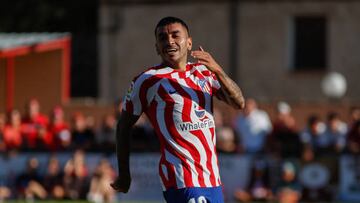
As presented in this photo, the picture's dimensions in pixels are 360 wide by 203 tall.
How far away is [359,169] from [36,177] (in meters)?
5.92

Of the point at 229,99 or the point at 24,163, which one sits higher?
the point at 229,99

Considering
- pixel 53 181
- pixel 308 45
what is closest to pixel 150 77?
pixel 53 181

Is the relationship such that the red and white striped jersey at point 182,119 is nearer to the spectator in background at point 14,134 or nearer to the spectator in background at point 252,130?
the spectator in background at point 252,130

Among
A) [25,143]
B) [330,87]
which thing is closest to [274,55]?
[330,87]

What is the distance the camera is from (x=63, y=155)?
21.1 meters

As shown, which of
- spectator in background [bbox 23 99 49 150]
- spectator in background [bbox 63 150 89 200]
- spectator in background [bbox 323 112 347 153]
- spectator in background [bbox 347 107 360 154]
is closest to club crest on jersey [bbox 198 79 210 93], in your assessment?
spectator in background [bbox 347 107 360 154]

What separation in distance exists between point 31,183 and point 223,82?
13.7m

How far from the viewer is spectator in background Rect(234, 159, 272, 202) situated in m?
19.8

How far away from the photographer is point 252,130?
20672 millimetres

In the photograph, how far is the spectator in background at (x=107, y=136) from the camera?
2122 centimetres

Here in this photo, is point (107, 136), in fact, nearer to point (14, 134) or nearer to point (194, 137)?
point (14, 134)

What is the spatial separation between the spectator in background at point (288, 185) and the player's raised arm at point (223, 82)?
11976 mm

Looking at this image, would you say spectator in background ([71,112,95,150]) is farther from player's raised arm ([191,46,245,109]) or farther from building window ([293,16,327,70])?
player's raised arm ([191,46,245,109])

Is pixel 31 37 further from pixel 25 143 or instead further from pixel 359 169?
pixel 359 169
